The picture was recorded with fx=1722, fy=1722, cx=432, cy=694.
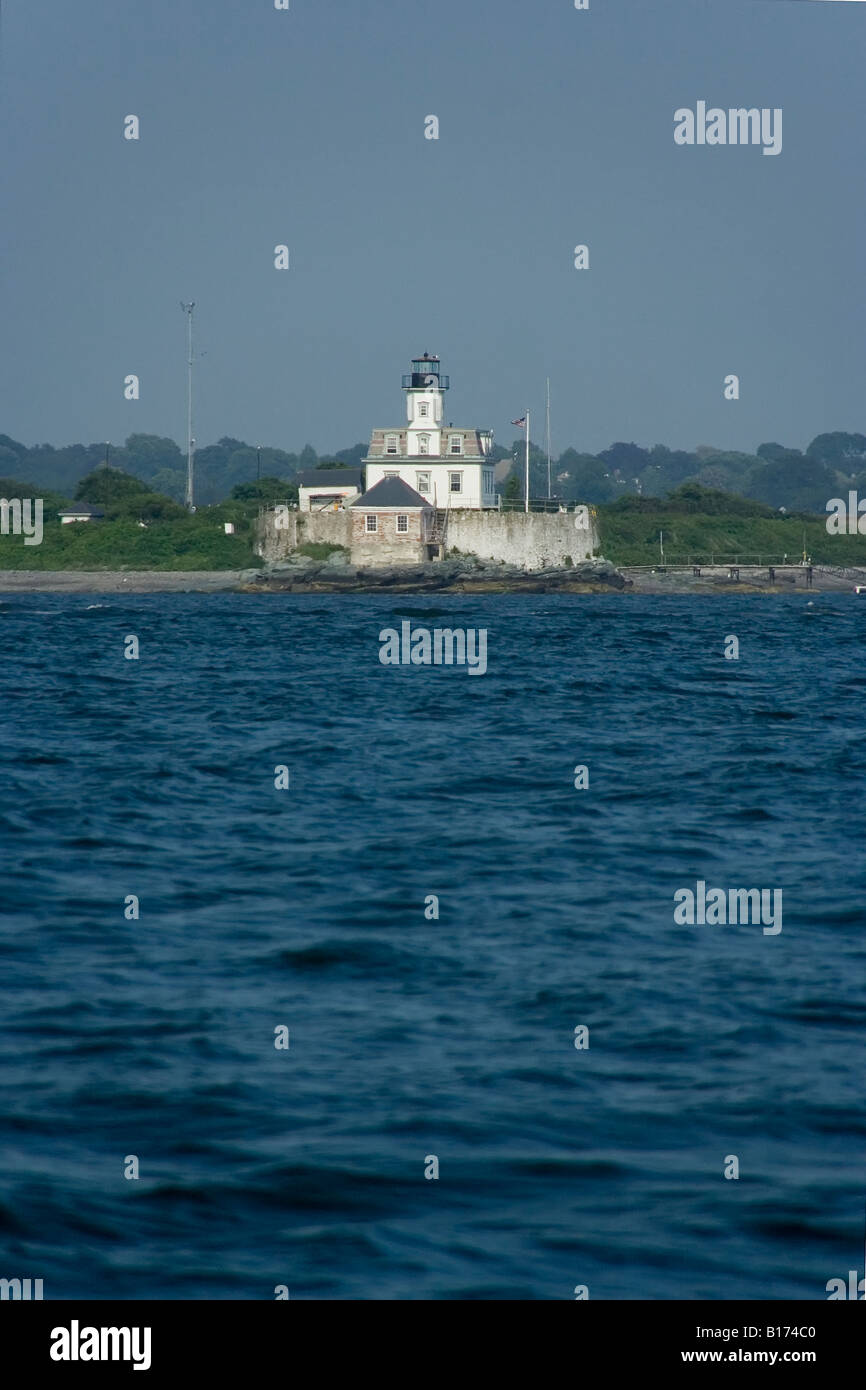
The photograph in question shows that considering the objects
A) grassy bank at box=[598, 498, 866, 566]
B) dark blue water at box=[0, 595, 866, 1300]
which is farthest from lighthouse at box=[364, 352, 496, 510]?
dark blue water at box=[0, 595, 866, 1300]

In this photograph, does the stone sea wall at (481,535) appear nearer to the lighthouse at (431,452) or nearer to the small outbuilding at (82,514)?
the lighthouse at (431,452)

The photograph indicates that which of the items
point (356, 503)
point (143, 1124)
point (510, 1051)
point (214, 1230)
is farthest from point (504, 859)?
point (356, 503)

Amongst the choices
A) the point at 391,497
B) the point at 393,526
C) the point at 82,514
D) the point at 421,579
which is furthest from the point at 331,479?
the point at 82,514

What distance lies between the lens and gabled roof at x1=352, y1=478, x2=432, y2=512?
8812 centimetres

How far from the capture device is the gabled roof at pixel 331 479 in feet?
320

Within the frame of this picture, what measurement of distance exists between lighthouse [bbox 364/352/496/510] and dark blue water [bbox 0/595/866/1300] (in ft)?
227

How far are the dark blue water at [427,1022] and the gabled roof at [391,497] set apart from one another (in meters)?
67.1

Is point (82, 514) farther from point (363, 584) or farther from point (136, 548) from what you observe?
point (363, 584)

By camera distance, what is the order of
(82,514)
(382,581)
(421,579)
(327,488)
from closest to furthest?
(382,581)
(421,579)
(327,488)
(82,514)

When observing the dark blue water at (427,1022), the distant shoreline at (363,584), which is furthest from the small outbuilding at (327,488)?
the dark blue water at (427,1022)

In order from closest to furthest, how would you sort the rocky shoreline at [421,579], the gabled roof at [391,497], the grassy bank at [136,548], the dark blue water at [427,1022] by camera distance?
the dark blue water at [427,1022]
the rocky shoreline at [421,579]
the gabled roof at [391,497]
the grassy bank at [136,548]

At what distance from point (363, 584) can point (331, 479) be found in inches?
590

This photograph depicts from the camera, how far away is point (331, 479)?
322 feet
